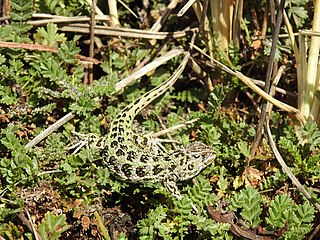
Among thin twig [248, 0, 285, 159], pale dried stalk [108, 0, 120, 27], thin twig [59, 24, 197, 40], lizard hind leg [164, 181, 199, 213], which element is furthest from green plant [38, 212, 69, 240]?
pale dried stalk [108, 0, 120, 27]

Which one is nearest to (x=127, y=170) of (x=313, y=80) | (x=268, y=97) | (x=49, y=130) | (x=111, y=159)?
(x=111, y=159)

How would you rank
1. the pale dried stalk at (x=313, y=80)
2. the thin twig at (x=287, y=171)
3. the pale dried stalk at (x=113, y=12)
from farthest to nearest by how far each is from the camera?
the pale dried stalk at (x=113, y=12), the pale dried stalk at (x=313, y=80), the thin twig at (x=287, y=171)

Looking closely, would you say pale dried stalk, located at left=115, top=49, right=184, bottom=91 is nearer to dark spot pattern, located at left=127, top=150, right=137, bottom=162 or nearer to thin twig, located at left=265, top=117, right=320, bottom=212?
dark spot pattern, located at left=127, top=150, right=137, bottom=162

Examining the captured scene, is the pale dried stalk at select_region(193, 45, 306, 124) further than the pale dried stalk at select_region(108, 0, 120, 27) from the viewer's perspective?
No

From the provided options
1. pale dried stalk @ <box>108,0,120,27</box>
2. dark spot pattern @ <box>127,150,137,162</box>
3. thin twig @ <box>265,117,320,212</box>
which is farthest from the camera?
pale dried stalk @ <box>108,0,120,27</box>

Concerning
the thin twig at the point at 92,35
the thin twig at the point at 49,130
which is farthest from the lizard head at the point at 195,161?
the thin twig at the point at 92,35

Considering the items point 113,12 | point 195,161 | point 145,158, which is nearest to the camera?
point 195,161

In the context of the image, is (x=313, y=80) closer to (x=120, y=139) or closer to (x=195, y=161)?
(x=195, y=161)

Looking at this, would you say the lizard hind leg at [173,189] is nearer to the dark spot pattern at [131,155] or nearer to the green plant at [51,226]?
the dark spot pattern at [131,155]

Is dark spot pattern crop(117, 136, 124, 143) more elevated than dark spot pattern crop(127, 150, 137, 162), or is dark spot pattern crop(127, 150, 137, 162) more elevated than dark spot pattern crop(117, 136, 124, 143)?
dark spot pattern crop(117, 136, 124, 143)
